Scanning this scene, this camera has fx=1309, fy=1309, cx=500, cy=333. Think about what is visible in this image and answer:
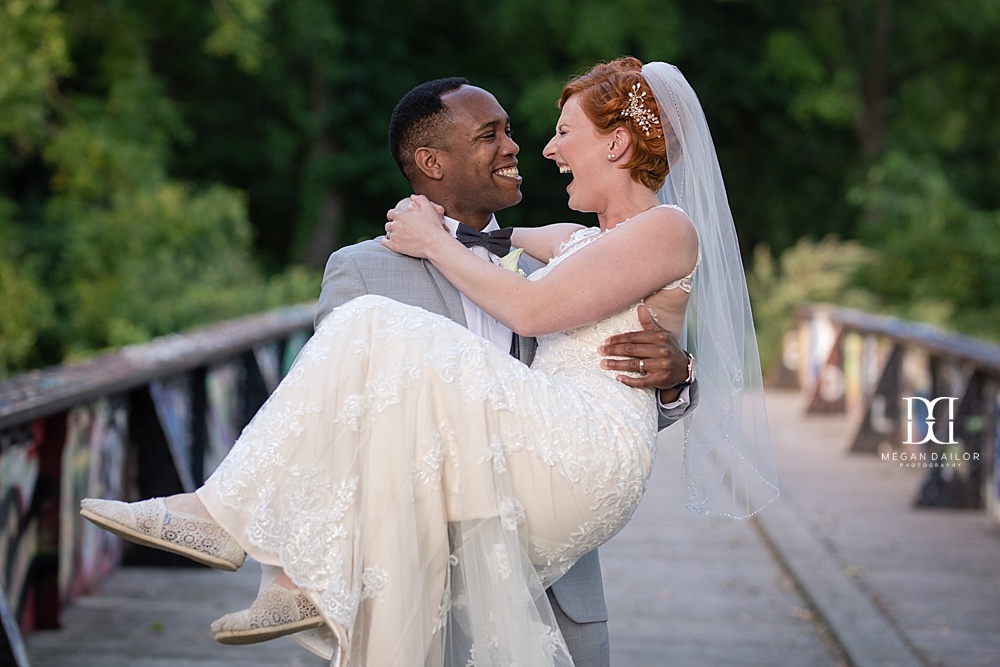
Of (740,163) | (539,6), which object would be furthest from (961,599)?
(740,163)

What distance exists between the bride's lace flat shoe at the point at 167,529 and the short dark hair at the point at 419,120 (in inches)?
43.3

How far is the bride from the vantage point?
267cm

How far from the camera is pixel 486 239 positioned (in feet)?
10.6

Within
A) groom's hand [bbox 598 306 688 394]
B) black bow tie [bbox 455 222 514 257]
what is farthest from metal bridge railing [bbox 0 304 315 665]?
groom's hand [bbox 598 306 688 394]

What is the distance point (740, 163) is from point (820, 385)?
537 inches

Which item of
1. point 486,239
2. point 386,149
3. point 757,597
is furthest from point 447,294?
point 386,149

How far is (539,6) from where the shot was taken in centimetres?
2228

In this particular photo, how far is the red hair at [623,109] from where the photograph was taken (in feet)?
10.1

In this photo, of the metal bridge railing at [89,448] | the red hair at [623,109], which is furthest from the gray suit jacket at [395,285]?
the metal bridge railing at [89,448]

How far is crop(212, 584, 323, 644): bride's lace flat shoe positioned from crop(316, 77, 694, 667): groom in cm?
67

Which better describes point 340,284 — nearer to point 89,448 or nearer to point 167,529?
point 167,529

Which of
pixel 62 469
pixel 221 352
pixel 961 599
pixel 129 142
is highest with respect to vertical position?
pixel 129 142

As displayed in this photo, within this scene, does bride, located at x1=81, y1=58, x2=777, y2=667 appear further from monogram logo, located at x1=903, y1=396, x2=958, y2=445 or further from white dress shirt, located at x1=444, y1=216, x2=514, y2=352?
monogram logo, located at x1=903, y1=396, x2=958, y2=445

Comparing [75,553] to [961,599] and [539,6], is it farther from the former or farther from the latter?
[539,6]
